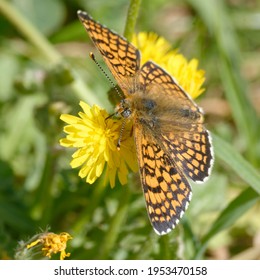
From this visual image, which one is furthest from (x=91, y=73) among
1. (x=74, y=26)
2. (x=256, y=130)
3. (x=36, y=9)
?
(x=256, y=130)

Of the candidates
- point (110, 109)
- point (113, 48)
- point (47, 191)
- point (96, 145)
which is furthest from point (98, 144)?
point (110, 109)

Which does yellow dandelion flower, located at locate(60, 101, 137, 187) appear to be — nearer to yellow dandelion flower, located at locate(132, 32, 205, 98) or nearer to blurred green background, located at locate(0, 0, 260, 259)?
blurred green background, located at locate(0, 0, 260, 259)

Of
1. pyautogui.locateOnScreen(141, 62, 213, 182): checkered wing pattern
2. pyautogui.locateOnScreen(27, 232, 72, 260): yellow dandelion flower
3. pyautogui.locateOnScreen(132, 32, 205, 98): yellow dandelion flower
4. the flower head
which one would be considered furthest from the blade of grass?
pyautogui.locateOnScreen(27, 232, 72, 260): yellow dandelion flower

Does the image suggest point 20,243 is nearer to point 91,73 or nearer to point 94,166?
point 94,166

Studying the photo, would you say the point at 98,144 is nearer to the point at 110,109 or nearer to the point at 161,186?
the point at 161,186

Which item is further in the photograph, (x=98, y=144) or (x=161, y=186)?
(x=98, y=144)

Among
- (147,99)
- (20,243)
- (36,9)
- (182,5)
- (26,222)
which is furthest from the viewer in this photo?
(182,5)

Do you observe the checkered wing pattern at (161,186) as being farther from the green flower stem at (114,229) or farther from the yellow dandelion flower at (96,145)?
the green flower stem at (114,229)
